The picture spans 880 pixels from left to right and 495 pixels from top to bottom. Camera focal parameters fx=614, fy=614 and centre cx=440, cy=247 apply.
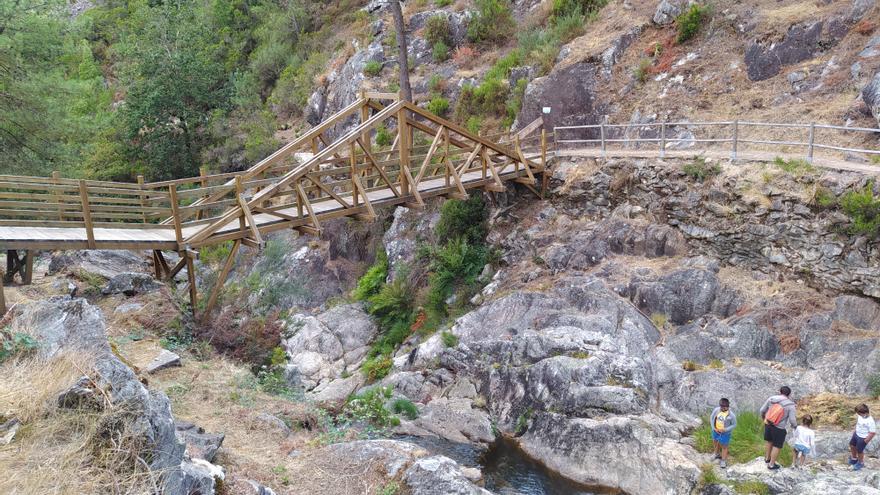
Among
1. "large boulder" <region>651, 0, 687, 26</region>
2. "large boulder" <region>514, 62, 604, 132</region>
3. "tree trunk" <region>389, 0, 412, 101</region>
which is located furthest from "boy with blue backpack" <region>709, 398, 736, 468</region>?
"tree trunk" <region>389, 0, 412, 101</region>

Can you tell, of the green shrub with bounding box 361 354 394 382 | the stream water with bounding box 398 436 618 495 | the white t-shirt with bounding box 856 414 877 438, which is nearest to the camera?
the white t-shirt with bounding box 856 414 877 438

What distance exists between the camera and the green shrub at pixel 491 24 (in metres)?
28.5

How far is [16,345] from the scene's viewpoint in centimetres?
716

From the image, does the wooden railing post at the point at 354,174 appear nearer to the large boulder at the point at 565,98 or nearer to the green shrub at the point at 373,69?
the large boulder at the point at 565,98

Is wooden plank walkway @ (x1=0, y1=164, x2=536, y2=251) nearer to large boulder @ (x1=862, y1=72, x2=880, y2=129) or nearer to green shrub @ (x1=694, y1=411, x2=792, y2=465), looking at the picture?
green shrub @ (x1=694, y1=411, x2=792, y2=465)

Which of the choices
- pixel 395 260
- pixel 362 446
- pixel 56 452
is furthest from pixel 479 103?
pixel 56 452

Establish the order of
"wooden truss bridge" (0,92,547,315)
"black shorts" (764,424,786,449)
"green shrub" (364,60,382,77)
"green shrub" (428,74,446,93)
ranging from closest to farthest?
"black shorts" (764,424,786,449), "wooden truss bridge" (0,92,547,315), "green shrub" (428,74,446,93), "green shrub" (364,60,382,77)

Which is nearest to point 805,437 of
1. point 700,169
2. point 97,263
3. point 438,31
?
point 700,169

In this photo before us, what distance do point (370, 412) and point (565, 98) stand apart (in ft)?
47.8

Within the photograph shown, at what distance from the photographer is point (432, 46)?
98.9ft

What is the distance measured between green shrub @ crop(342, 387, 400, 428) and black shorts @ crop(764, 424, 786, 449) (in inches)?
276

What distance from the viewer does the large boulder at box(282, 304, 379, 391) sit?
58.6 ft

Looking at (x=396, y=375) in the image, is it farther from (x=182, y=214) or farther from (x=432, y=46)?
(x=432, y=46)

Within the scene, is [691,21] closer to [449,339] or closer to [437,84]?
[437,84]
